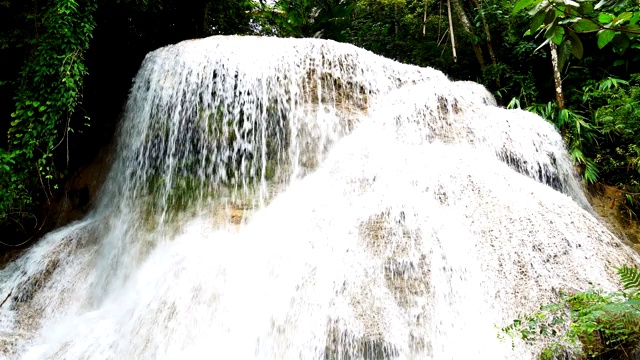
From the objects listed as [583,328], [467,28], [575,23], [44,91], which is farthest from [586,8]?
[467,28]

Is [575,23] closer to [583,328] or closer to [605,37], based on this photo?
[605,37]

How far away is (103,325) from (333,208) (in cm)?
287

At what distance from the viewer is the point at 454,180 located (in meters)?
4.54

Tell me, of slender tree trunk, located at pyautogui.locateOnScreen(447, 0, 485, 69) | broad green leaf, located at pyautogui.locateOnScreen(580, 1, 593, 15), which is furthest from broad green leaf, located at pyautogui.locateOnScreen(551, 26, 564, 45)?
slender tree trunk, located at pyautogui.locateOnScreen(447, 0, 485, 69)

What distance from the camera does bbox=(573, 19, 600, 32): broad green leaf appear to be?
1774 mm

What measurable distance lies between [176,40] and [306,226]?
6.52 m

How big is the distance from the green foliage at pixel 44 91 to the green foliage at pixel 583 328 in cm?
592

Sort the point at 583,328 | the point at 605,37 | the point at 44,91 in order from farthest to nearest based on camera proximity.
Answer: the point at 44,91, the point at 583,328, the point at 605,37

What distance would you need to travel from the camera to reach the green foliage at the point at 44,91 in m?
5.50

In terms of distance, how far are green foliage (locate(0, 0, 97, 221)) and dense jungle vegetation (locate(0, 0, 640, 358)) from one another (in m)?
0.02

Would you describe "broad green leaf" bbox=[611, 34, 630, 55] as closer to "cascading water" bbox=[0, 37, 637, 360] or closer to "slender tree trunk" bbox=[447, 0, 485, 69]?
"cascading water" bbox=[0, 37, 637, 360]

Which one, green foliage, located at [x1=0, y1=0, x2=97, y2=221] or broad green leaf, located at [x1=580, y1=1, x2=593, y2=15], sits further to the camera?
green foliage, located at [x1=0, y1=0, x2=97, y2=221]

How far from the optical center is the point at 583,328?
281 centimetres

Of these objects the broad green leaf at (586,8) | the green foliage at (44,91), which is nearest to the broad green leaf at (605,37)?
the broad green leaf at (586,8)
